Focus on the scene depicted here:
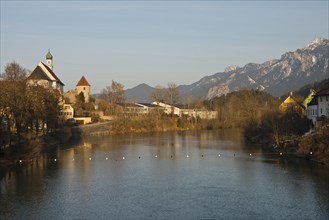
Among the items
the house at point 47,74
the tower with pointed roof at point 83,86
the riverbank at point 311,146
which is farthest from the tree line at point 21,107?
the tower with pointed roof at point 83,86

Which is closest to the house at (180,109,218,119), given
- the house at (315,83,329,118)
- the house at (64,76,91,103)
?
the house at (64,76,91,103)

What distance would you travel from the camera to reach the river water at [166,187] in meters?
19.7

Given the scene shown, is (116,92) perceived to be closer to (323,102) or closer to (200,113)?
(200,113)

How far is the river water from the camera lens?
19.7m

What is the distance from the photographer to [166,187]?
2481 centimetres

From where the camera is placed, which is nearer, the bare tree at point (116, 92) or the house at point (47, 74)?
the house at point (47, 74)

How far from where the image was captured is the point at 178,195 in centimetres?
2275

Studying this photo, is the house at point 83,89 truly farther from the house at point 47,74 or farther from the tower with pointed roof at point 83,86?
the house at point 47,74

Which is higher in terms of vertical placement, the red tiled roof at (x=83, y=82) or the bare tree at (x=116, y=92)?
the red tiled roof at (x=83, y=82)

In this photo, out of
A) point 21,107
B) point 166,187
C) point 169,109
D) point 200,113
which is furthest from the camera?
point 169,109

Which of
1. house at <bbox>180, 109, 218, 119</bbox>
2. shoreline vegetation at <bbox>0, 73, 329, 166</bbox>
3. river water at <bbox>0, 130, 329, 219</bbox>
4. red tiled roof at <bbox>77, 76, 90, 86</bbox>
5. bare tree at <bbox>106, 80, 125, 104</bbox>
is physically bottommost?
river water at <bbox>0, 130, 329, 219</bbox>

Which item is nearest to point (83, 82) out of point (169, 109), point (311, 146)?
point (169, 109)

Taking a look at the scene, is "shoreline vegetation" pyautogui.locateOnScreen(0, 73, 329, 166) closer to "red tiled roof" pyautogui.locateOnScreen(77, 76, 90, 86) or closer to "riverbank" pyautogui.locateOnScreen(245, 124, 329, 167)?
"riverbank" pyautogui.locateOnScreen(245, 124, 329, 167)

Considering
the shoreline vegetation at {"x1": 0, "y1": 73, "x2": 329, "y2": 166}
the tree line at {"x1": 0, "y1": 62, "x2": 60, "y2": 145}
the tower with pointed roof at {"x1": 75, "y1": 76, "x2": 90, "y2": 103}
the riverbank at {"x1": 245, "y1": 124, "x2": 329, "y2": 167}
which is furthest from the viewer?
the tower with pointed roof at {"x1": 75, "y1": 76, "x2": 90, "y2": 103}
